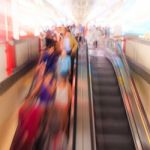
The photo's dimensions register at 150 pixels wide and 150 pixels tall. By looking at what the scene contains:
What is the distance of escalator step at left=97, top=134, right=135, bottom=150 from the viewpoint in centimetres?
501

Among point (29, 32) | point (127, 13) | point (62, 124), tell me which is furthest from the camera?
point (127, 13)

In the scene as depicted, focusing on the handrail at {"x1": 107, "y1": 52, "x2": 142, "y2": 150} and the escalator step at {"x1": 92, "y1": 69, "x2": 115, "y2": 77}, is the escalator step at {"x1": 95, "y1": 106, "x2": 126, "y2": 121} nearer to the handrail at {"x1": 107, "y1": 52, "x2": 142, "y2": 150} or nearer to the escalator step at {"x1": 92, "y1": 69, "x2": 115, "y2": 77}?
the handrail at {"x1": 107, "y1": 52, "x2": 142, "y2": 150}

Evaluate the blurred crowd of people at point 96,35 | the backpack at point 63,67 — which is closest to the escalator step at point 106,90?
the backpack at point 63,67

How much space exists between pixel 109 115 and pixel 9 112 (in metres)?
1.99

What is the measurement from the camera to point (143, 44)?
761 cm

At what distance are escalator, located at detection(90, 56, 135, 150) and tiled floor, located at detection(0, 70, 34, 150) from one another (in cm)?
158

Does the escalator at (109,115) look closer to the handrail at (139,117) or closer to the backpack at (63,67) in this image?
the handrail at (139,117)

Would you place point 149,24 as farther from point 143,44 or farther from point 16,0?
point 16,0

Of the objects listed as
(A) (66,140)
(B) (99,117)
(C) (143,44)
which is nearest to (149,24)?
(C) (143,44)

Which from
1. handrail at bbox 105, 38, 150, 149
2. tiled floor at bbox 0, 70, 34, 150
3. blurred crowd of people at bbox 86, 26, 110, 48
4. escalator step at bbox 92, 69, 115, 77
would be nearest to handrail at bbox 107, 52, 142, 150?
handrail at bbox 105, 38, 150, 149

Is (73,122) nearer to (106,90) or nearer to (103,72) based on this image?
(106,90)

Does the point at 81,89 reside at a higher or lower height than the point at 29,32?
lower

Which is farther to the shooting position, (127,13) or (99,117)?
(127,13)

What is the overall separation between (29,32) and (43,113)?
617cm
